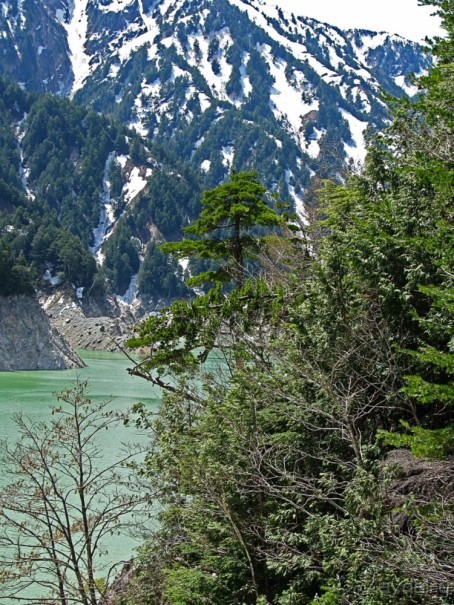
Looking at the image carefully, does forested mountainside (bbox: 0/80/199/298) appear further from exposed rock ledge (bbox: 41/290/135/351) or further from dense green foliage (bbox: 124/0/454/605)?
dense green foliage (bbox: 124/0/454/605)

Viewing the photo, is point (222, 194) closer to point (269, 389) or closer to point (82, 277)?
point (269, 389)

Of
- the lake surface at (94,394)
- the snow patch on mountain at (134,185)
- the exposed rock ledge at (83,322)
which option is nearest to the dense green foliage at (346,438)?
the lake surface at (94,394)

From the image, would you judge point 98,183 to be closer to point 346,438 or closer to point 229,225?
point 229,225

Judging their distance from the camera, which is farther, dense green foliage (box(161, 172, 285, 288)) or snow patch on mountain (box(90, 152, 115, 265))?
snow patch on mountain (box(90, 152, 115, 265))

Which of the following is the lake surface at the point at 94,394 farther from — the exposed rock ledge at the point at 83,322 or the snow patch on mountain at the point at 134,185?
the snow patch on mountain at the point at 134,185

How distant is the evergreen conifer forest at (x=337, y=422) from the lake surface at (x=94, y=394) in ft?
15.1

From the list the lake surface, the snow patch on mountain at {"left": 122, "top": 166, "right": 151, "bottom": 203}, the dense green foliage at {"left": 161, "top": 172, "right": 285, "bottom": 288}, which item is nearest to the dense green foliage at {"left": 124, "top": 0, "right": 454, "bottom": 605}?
the dense green foliage at {"left": 161, "top": 172, "right": 285, "bottom": 288}

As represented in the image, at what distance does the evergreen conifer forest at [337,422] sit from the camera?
793cm

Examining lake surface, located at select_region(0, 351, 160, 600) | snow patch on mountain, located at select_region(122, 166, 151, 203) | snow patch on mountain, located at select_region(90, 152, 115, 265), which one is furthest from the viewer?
snow patch on mountain, located at select_region(122, 166, 151, 203)

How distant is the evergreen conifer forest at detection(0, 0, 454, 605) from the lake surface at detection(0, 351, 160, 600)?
459 cm

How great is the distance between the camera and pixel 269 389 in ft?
35.6

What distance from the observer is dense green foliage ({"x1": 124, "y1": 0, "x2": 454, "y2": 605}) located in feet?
26.2

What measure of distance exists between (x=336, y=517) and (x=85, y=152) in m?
186

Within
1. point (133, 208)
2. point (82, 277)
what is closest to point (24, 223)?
point (82, 277)
